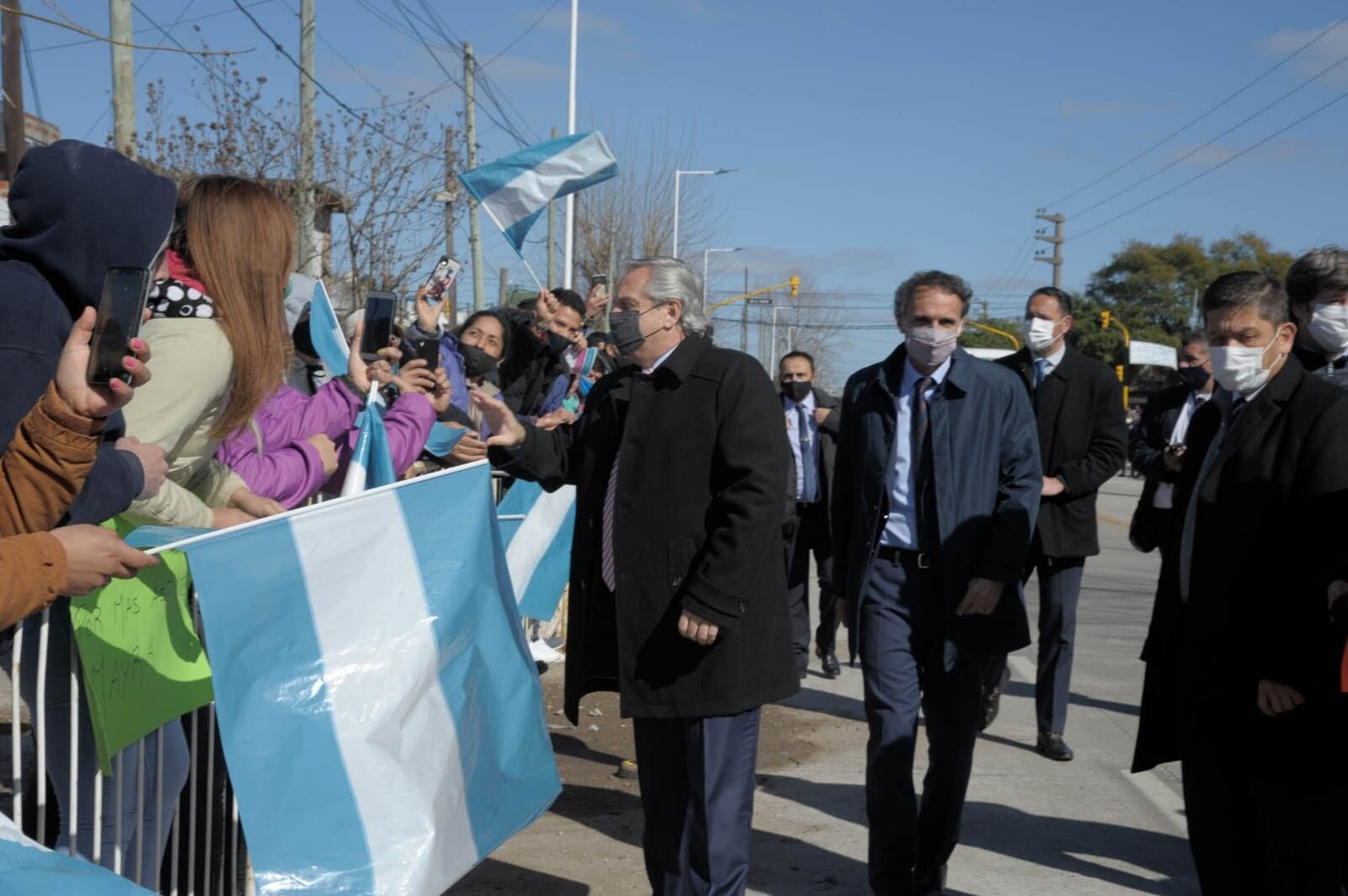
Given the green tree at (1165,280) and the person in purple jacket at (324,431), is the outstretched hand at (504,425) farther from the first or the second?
the green tree at (1165,280)

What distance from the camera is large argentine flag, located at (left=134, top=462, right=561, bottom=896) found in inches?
117

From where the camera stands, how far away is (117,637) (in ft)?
9.60

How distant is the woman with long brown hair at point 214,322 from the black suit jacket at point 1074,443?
4.37 metres

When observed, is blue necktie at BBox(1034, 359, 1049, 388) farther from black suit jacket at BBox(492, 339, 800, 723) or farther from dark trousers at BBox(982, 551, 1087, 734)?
black suit jacket at BBox(492, 339, 800, 723)

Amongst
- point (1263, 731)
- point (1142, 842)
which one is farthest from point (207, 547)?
point (1142, 842)

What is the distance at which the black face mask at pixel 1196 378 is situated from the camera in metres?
7.88

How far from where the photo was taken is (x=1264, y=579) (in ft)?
12.1

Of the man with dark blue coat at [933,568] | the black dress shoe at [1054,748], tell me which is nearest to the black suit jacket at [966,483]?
the man with dark blue coat at [933,568]

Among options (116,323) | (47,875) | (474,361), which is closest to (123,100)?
(474,361)

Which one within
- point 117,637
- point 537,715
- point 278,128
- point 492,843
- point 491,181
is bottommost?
point 492,843

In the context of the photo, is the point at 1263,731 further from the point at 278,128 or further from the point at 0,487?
the point at 278,128

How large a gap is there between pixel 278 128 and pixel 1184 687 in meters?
13.0

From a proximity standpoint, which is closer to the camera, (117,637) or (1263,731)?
(117,637)

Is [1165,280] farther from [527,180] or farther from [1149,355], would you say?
[527,180]
